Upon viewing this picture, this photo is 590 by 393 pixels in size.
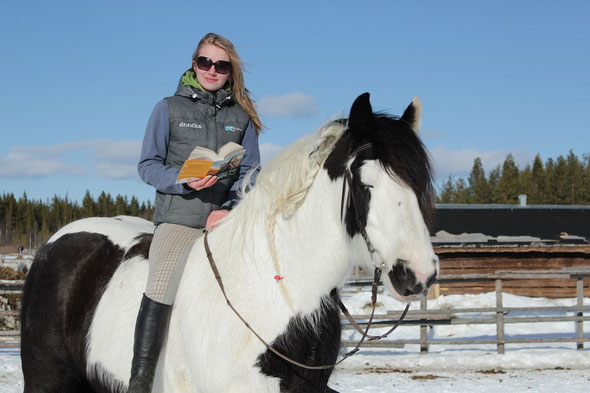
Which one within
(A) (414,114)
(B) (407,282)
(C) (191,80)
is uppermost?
(C) (191,80)

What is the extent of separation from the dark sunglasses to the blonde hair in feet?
0.23

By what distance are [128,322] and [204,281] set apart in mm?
615

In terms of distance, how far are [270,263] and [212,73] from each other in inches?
51.8

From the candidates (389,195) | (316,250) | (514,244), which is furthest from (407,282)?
(514,244)

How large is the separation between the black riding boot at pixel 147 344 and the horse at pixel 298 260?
57 millimetres

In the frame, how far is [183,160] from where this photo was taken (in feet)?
10.8

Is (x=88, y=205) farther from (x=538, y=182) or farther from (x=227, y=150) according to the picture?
(x=227, y=150)

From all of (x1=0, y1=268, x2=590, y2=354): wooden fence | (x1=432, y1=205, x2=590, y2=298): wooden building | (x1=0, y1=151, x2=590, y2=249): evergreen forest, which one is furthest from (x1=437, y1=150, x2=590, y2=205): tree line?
(x1=0, y1=268, x2=590, y2=354): wooden fence

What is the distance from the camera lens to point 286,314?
8.42 feet

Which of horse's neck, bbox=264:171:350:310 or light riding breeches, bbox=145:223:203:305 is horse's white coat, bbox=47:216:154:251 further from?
horse's neck, bbox=264:171:350:310

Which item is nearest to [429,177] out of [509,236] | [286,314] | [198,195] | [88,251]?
[286,314]

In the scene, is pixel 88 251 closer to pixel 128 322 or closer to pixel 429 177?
pixel 128 322

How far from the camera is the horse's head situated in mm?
2221

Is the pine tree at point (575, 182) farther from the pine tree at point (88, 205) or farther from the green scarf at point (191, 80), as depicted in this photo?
the green scarf at point (191, 80)
